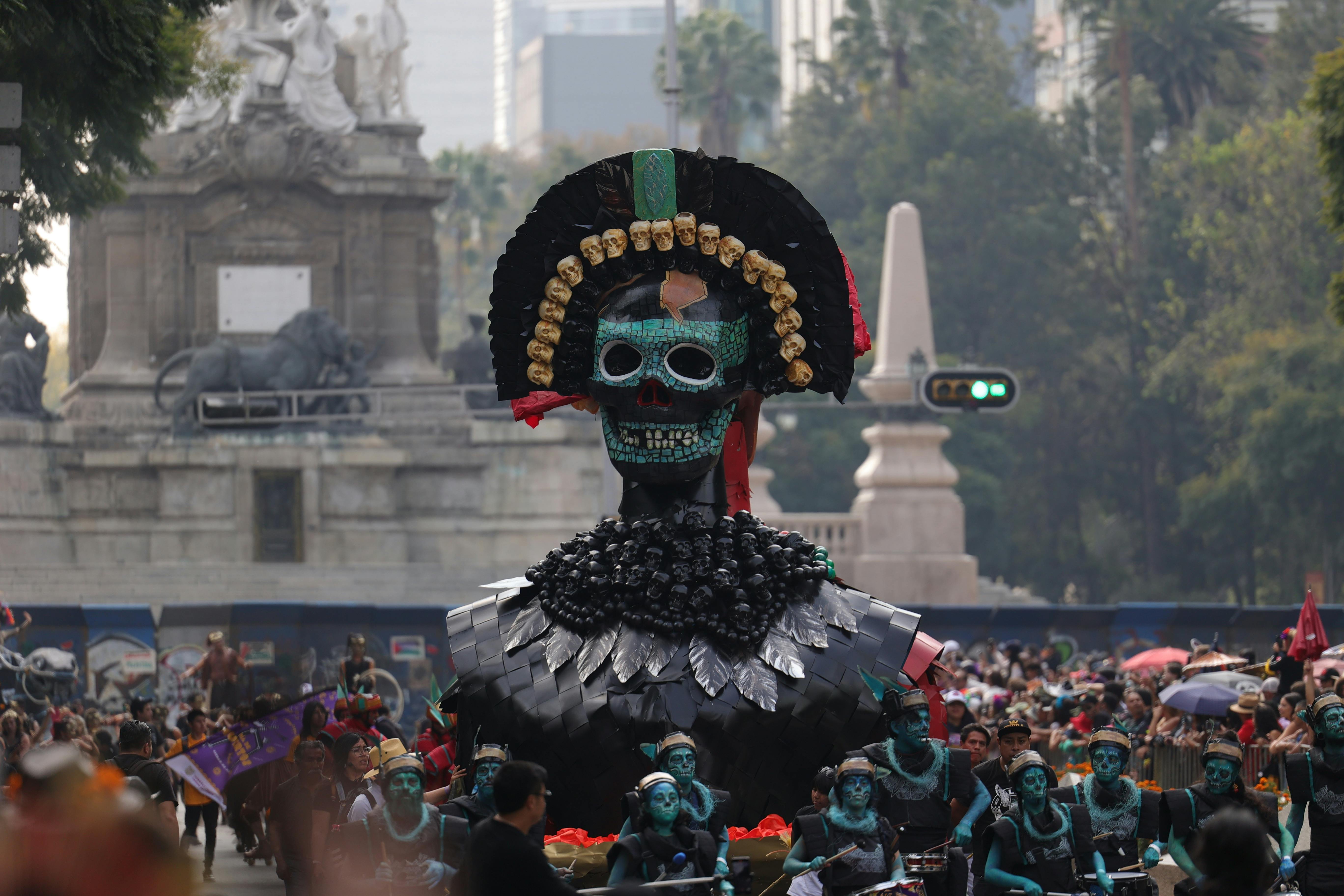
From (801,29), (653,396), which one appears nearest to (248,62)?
(653,396)

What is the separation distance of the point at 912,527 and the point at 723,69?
37766 mm

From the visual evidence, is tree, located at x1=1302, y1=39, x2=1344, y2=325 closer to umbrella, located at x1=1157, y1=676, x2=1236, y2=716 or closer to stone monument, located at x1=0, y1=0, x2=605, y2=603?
umbrella, located at x1=1157, y1=676, x2=1236, y2=716

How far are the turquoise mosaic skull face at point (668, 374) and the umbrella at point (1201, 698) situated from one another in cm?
915

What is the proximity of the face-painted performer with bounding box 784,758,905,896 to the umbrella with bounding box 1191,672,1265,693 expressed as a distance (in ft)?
32.9

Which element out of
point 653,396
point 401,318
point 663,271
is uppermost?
point 401,318

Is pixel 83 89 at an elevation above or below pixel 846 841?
above

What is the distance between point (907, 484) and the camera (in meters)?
44.1

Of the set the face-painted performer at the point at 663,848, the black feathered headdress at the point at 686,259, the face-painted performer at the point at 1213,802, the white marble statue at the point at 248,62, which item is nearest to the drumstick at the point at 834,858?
the face-painted performer at the point at 663,848

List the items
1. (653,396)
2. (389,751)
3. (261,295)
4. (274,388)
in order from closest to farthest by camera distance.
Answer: (653,396)
(389,751)
(274,388)
(261,295)

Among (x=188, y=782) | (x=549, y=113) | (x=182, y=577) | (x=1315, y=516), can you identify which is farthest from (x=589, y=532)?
(x=549, y=113)

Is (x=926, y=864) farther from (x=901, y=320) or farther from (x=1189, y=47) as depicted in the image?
(x=1189, y=47)

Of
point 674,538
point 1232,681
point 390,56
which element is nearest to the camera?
point 674,538

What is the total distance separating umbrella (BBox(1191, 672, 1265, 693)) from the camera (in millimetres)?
18266

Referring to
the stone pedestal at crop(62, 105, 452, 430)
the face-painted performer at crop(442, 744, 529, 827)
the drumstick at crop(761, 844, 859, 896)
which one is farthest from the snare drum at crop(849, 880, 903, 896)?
the stone pedestal at crop(62, 105, 452, 430)
